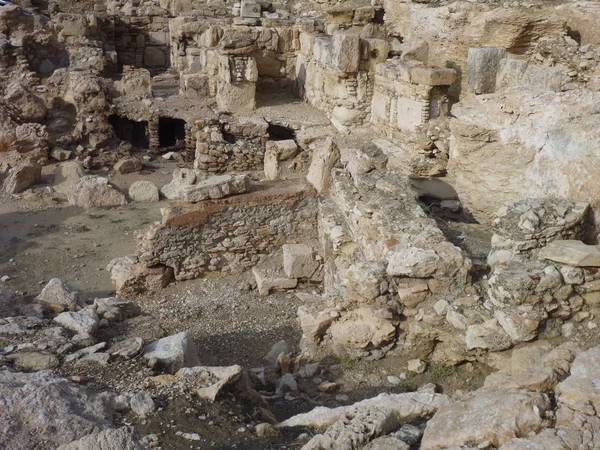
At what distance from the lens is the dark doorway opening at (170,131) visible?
13383 millimetres

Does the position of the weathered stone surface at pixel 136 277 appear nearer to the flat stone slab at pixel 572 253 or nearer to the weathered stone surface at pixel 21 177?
the weathered stone surface at pixel 21 177

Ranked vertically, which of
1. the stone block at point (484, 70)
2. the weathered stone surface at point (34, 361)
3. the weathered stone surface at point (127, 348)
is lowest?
the weathered stone surface at point (127, 348)

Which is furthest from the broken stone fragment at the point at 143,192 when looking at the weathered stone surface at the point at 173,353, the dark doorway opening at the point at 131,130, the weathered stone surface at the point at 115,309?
the weathered stone surface at the point at 173,353

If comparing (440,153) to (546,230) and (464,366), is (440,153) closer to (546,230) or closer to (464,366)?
(546,230)

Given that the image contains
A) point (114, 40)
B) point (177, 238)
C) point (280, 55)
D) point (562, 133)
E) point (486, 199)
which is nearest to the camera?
point (562, 133)

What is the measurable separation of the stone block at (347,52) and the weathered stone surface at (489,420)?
28.3 ft

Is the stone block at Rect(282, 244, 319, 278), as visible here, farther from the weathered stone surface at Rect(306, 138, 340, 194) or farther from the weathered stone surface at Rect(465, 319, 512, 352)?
the weathered stone surface at Rect(465, 319, 512, 352)

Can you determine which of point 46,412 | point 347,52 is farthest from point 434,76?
point 46,412

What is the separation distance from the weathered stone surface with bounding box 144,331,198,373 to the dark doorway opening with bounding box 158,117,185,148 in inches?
369

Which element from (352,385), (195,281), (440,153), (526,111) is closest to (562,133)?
(526,111)

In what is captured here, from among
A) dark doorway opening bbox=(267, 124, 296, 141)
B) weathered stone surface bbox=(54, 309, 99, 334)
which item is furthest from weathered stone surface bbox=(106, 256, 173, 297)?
dark doorway opening bbox=(267, 124, 296, 141)

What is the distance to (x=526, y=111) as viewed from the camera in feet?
20.1

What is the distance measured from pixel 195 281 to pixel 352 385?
324 cm

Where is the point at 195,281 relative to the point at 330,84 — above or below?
below
